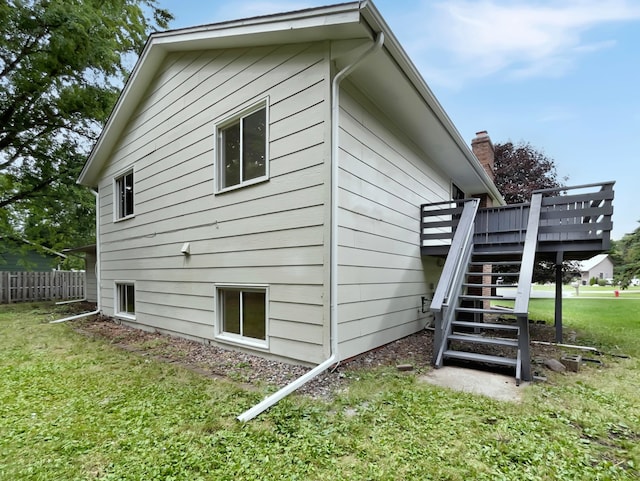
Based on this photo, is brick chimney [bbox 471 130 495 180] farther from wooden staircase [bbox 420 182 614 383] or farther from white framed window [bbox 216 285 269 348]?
white framed window [bbox 216 285 269 348]

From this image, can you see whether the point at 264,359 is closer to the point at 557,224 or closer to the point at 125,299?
the point at 557,224

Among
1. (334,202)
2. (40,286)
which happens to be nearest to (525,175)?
(334,202)

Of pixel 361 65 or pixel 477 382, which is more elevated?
pixel 361 65

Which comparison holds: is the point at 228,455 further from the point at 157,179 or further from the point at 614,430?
the point at 157,179

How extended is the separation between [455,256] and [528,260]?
95cm

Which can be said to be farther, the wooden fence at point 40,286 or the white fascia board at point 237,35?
the wooden fence at point 40,286

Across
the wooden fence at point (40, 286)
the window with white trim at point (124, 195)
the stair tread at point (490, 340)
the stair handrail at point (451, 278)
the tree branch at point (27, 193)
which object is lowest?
the wooden fence at point (40, 286)

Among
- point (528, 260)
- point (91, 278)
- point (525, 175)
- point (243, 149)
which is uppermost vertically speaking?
point (525, 175)

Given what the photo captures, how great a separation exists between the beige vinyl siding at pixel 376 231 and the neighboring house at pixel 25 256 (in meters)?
14.4

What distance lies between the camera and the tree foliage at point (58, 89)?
10.3 meters

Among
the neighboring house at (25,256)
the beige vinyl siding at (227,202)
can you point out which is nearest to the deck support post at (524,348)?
the beige vinyl siding at (227,202)

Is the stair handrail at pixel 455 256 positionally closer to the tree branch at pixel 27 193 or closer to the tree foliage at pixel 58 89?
the tree foliage at pixel 58 89

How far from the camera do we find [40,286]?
47.4 ft

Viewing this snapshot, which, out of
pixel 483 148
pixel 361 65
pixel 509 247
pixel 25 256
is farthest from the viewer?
pixel 25 256
